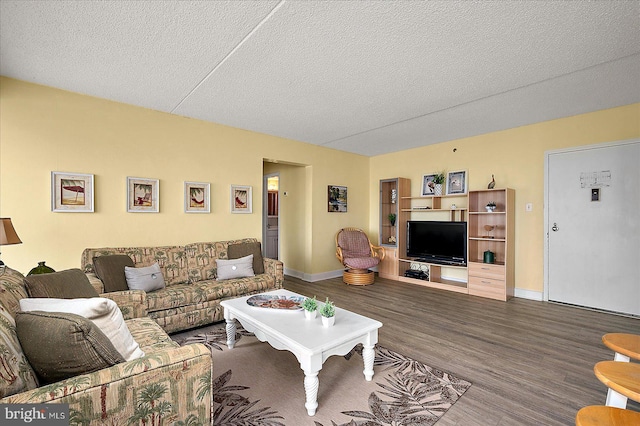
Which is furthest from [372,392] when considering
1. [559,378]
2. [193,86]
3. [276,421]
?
[193,86]

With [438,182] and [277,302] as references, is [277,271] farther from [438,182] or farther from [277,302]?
[438,182]

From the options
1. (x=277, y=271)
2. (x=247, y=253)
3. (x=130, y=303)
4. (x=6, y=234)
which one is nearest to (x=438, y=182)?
(x=277, y=271)

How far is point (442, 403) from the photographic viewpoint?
6.43 feet

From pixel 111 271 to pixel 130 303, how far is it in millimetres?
849

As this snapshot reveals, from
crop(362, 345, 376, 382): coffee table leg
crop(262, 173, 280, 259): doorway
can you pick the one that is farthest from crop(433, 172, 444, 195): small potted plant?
crop(362, 345, 376, 382): coffee table leg

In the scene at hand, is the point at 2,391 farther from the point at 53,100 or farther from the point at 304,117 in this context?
the point at 304,117

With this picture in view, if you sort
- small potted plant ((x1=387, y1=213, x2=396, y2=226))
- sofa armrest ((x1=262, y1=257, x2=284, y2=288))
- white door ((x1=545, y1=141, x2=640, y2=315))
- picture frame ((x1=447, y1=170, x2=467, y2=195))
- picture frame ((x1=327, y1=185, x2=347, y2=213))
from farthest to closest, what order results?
1. small potted plant ((x1=387, y1=213, x2=396, y2=226))
2. picture frame ((x1=327, y1=185, x2=347, y2=213))
3. picture frame ((x1=447, y1=170, x2=467, y2=195))
4. sofa armrest ((x1=262, y1=257, x2=284, y2=288))
5. white door ((x1=545, y1=141, x2=640, y2=315))

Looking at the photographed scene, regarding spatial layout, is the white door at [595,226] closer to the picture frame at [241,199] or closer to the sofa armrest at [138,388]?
the picture frame at [241,199]

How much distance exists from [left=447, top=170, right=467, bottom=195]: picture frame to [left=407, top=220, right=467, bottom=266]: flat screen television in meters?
0.60

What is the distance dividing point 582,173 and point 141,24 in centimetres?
→ 520

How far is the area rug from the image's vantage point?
1820 millimetres

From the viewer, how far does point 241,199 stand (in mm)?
4574

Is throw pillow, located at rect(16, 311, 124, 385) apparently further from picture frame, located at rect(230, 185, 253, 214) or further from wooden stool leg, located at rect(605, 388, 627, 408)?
picture frame, located at rect(230, 185, 253, 214)

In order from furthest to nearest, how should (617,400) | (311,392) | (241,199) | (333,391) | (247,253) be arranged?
(241,199)
(247,253)
(333,391)
(311,392)
(617,400)
